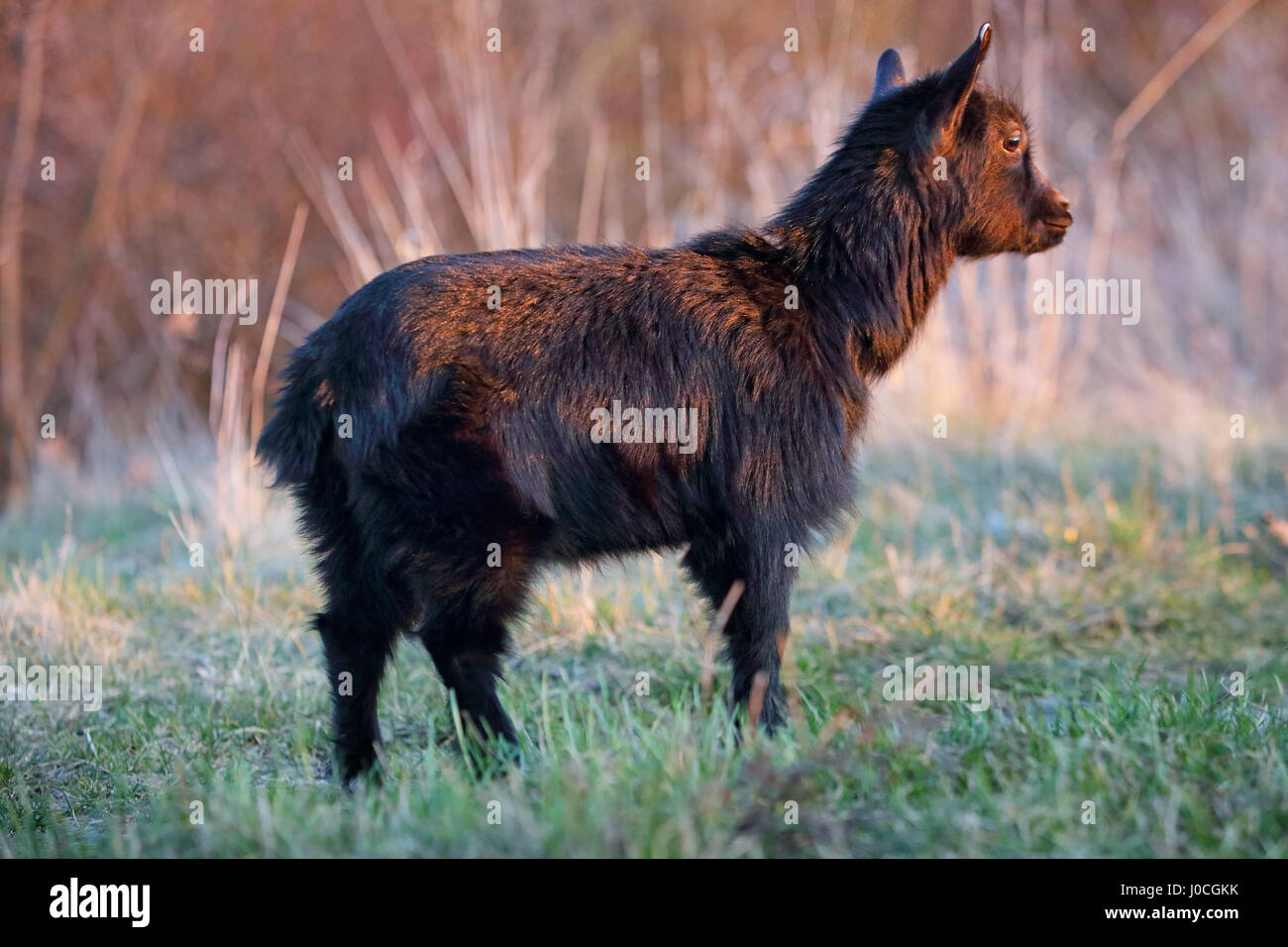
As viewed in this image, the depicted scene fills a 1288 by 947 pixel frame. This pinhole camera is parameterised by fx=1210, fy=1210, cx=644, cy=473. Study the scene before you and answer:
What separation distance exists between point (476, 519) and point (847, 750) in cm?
122

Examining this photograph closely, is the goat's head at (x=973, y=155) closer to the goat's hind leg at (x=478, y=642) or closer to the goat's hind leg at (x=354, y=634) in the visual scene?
the goat's hind leg at (x=478, y=642)

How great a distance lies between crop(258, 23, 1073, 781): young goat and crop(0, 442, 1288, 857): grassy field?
43 cm

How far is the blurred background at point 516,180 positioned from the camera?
8.26 meters

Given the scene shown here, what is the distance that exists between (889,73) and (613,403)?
195 centimetres

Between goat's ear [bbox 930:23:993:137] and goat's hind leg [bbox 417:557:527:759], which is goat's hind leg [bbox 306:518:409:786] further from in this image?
goat's ear [bbox 930:23:993:137]

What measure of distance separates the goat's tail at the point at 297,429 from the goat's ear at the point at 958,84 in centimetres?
224

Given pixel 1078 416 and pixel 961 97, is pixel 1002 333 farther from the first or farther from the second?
pixel 961 97

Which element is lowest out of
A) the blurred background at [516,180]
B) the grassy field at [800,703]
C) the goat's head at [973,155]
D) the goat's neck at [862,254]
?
the grassy field at [800,703]

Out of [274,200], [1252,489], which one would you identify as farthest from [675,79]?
[1252,489]

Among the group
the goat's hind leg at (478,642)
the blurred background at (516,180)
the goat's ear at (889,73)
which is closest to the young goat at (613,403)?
the goat's hind leg at (478,642)

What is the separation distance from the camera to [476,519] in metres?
3.47

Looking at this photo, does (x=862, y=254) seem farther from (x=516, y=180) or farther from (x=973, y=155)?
(x=516, y=180)

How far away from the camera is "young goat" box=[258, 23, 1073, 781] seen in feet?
11.4

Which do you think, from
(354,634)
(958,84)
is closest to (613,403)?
(354,634)
